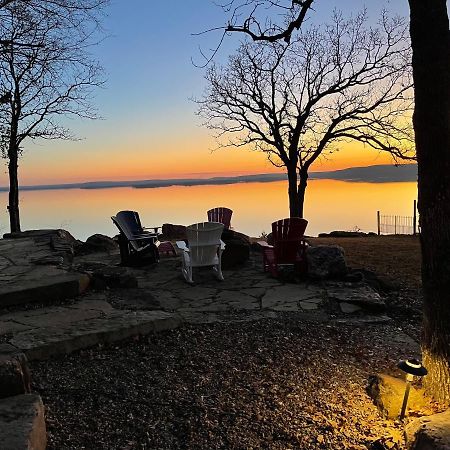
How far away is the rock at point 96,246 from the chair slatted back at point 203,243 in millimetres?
3348

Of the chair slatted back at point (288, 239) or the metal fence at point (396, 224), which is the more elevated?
the chair slatted back at point (288, 239)

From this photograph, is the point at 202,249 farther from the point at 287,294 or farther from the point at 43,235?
the point at 43,235

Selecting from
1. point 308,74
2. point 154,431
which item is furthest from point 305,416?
point 308,74

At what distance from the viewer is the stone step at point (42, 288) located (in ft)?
13.8

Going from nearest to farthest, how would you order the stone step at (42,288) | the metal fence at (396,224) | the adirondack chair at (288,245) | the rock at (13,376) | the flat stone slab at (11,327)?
the rock at (13,376) < the flat stone slab at (11,327) < the stone step at (42,288) < the adirondack chair at (288,245) < the metal fence at (396,224)

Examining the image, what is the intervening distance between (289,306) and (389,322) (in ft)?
3.31

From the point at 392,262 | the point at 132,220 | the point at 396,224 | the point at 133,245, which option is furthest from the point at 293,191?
the point at 396,224

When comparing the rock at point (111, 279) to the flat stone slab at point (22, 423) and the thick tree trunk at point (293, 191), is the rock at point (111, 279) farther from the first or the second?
the thick tree trunk at point (293, 191)

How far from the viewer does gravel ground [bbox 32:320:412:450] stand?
2.28 m

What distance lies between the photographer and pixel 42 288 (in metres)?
4.31

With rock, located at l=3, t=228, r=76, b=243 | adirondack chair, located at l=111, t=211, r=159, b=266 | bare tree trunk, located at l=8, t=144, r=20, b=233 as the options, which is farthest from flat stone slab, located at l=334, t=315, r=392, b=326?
bare tree trunk, located at l=8, t=144, r=20, b=233

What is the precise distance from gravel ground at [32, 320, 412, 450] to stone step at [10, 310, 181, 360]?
8cm

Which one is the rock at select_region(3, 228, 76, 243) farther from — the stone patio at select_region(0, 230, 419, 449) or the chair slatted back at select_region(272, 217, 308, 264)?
the chair slatted back at select_region(272, 217, 308, 264)

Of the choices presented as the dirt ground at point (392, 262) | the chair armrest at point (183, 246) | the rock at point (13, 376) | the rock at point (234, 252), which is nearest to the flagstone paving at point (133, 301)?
the rock at point (234, 252)
